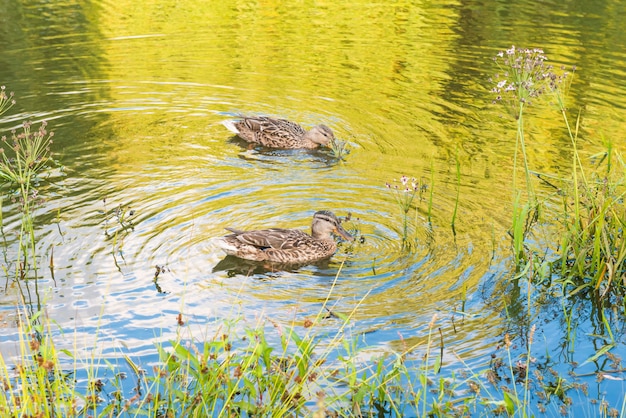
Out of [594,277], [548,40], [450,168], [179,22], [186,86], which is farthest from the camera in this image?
[179,22]

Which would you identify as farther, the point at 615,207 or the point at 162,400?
the point at 615,207

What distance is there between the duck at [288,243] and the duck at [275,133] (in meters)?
3.56

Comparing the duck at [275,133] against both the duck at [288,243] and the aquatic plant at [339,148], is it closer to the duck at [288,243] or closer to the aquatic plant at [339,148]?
the aquatic plant at [339,148]

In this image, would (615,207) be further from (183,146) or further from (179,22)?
(179,22)

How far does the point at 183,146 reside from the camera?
1211 cm

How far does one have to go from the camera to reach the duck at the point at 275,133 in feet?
40.6

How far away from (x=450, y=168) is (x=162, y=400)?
6.50m

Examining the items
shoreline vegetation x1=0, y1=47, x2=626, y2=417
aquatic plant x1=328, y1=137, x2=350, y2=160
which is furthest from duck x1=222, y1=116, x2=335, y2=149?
shoreline vegetation x1=0, y1=47, x2=626, y2=417

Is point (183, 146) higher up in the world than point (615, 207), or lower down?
lower down

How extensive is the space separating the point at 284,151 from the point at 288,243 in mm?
4061

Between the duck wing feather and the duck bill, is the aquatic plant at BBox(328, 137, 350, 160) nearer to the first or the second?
the duck bill

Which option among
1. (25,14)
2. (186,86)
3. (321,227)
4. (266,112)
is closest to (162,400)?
(321,227)

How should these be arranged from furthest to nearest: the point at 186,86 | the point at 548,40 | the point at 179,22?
1. the point at 179,22
2. the point at 548,40
3. the point at 186,86

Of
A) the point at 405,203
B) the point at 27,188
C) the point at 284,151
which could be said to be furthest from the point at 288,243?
the point at 284,151
